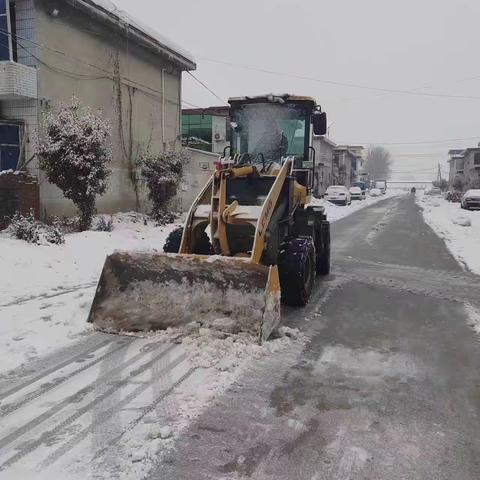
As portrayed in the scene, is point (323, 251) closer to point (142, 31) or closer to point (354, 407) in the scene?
Result: point (354, 407)

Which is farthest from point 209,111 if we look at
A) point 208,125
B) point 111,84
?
point 111,84

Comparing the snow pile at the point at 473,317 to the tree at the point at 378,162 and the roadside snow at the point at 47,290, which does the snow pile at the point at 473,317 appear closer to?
the roadside snow at the point at 47,290

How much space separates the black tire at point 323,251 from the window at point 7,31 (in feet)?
30.1

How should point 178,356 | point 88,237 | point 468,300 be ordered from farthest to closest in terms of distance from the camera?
point 88,237, point 468,300, point 178,356

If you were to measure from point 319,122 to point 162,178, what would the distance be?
8.85m

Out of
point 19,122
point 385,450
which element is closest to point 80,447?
point 385,450

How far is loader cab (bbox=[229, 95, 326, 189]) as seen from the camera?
7.71 meters

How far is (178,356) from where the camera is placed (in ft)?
15.4

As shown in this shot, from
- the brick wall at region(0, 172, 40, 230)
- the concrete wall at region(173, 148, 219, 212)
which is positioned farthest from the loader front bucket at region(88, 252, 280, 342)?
the concrete wall at region(173, 148, 219, 212)

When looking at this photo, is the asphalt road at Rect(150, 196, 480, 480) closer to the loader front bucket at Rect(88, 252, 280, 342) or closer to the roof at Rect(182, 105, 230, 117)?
the loader front bucket at Rect(88, 252, 280, 342)

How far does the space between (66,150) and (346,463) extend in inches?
402

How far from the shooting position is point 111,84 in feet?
52.9

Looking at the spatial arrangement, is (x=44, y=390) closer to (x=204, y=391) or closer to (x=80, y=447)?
(x=80, y=447)

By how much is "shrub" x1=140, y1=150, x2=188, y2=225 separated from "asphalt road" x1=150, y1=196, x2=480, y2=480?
9738mm
